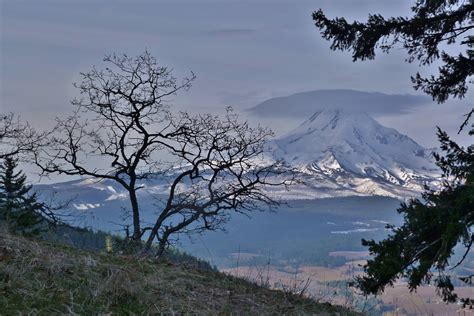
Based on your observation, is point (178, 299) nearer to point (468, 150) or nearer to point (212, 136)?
point (468, 150)

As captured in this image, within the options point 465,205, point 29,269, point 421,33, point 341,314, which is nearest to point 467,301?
point 465,205

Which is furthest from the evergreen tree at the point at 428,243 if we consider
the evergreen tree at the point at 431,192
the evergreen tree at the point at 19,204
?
the evergreen tree at the point at 19,204

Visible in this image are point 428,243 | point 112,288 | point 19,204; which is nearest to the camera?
point 112,288

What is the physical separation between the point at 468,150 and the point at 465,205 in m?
2.63

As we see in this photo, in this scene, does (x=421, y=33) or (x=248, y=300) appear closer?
(x=248, y=300)

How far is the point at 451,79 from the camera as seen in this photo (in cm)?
1262

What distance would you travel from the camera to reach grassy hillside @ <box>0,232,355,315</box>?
5734 millimetres

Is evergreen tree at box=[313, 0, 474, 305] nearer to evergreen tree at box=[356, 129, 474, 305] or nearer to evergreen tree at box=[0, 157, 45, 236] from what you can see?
evergreen tree at box=[356, 129, 474, 305]

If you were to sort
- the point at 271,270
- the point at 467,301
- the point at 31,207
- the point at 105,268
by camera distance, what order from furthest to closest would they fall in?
the point at 31,207 < the point at 467,301 < the point at 271,270 < the point at 105,268

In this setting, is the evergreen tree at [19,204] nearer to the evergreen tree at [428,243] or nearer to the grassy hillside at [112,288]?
the grassy hillside at [112,288]

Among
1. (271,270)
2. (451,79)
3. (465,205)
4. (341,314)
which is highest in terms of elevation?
(451,79)

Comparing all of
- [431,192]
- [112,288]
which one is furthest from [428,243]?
[112,288]

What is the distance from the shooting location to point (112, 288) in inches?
241

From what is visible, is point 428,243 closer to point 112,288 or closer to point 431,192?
point 431,192
